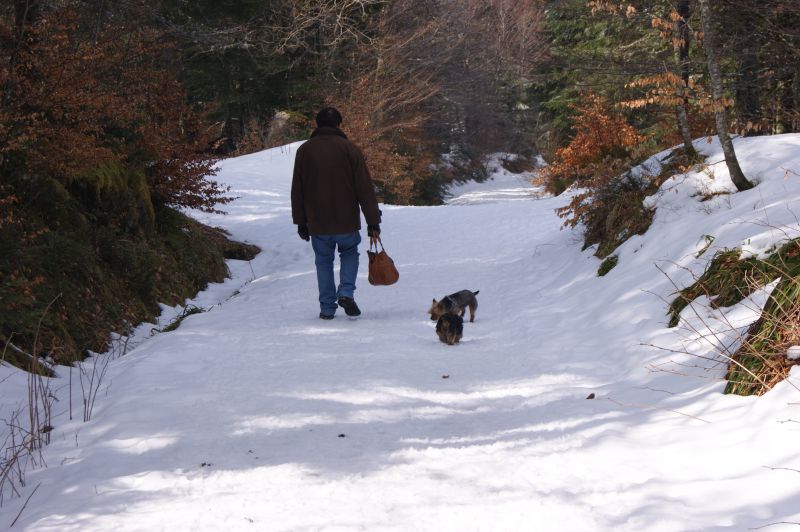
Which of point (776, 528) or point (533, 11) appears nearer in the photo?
point (776, 528)

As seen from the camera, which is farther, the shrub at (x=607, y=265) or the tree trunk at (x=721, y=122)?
the shrub at (x=607, y=265)

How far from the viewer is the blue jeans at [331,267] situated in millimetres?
7406

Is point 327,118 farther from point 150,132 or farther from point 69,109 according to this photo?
point 150,132

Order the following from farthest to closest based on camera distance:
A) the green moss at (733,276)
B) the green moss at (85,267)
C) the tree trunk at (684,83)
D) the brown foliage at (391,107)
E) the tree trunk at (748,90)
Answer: the brown foliage at (391,107) → the tree trunk at (748,90) → the tree trunk at (684,83) → the green moss at (85,267) → the green moss at (733,276)

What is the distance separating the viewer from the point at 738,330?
438 centimetres

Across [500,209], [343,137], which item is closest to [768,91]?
[500,209]

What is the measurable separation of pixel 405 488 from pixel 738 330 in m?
2.73

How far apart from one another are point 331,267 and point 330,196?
0.86 metres

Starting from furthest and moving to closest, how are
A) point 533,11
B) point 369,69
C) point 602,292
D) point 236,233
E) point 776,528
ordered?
point 533,11 → point 369,69 → point 236,233 → point 602,292 → point 776,528

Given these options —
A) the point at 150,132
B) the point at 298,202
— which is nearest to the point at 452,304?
the point at 298,202

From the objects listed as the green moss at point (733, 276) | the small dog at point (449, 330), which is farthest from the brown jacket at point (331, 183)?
the green moss at point (733, 276)

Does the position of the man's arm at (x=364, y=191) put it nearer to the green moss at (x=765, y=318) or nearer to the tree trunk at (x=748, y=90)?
the green moss at (x=765, y=318)

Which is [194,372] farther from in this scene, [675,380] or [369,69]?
[369,69]

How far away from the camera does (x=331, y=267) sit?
296 inches
